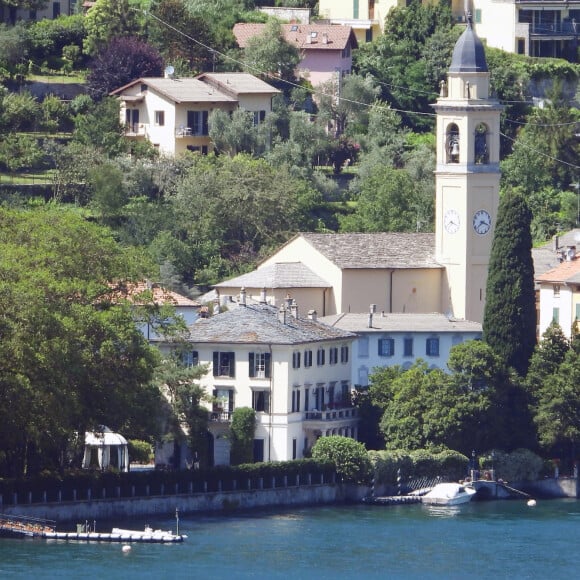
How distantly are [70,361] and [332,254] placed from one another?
2692 cm

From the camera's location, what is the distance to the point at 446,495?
393 ft

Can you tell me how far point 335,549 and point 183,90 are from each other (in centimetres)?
5572

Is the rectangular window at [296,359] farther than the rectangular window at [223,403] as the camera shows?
Yes

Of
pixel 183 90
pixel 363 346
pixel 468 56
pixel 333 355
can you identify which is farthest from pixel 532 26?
pixel 333 355

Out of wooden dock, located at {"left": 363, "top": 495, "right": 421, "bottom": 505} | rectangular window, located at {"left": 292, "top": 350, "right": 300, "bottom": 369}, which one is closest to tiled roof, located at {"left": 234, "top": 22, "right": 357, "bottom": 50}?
rectangular window, located at {"left": 292, "top": 350, "right": 300, "bottom": 369}

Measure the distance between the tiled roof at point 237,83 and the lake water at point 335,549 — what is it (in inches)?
1853

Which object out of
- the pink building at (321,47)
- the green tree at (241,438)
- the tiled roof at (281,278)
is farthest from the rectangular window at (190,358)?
the pink building at (321,47)

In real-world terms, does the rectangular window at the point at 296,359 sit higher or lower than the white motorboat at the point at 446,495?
higher

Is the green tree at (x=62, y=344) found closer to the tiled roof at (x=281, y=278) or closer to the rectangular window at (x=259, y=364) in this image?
the rectangular window at (x=259, y=364)

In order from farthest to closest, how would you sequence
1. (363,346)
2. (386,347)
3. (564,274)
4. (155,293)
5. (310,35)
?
(310,35), (564,274), (386,347), (363,346), (155,293)

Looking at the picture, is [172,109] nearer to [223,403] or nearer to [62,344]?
[223,403]

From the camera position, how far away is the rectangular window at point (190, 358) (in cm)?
12112

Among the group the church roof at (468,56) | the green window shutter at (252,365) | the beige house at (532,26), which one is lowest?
the green window shutter at (252,365)

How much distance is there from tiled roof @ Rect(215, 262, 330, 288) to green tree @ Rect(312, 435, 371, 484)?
1423 cm
